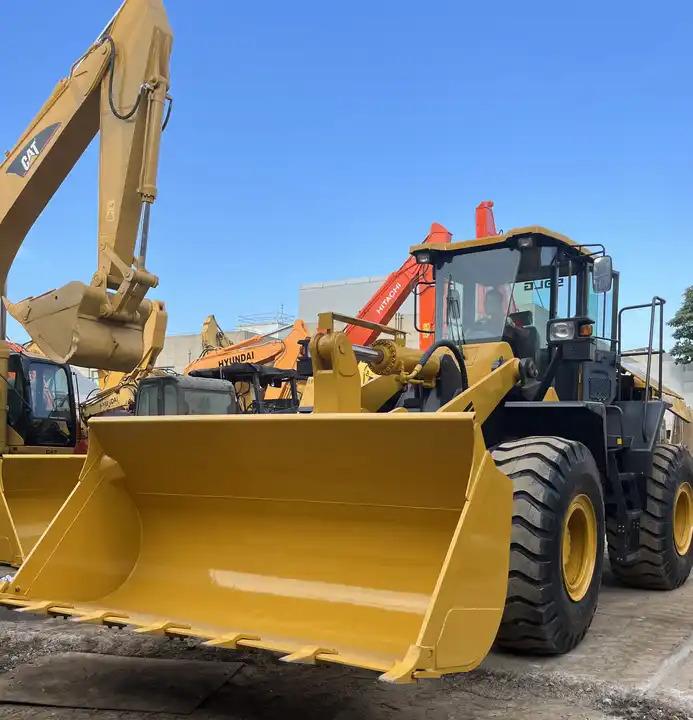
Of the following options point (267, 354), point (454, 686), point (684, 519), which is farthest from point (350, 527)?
point (267, 354)

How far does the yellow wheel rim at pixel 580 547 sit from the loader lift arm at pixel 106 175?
4.26 metres

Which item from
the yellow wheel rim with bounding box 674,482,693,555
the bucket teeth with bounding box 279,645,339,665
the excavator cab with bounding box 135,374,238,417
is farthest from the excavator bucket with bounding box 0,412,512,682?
the excavator cab with bounding box 135,374,238,417

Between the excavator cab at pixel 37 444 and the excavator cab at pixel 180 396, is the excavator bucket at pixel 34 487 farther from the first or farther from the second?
the excavator cab at pixel 180 396

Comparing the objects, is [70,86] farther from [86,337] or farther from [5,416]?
[5,416]

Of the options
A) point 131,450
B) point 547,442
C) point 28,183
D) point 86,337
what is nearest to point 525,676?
point 547,442

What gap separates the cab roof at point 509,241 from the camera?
18.8 ft

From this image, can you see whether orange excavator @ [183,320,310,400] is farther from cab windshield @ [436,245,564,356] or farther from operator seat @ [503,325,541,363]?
operator seat @ [503,325,541,363]

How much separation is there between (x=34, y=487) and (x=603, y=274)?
5.15 meters

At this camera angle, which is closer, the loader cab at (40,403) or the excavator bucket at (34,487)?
the excavator bucket at (34,487)

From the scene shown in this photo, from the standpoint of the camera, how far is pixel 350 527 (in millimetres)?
4000

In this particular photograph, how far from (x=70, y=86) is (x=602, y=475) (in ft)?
19.6

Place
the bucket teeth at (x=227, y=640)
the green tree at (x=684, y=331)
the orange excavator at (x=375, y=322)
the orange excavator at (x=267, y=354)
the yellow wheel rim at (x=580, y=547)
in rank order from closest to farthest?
the bucket teeth at (x=227, y=640)
the yellow wheel rim at (x=580, y=547)
the orange excavator at (x=375, y=322)
the orange excavator at (x=267, y=354)
the green tree at (x=684, y=331)

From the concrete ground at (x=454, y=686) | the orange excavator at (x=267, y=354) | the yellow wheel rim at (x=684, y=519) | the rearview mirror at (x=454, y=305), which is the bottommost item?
the concrete ground at (x=454, y=686)

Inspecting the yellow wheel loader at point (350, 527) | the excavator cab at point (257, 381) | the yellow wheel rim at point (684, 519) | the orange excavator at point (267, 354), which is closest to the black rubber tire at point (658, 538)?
the yellow wheel rim at point (684, 519)
